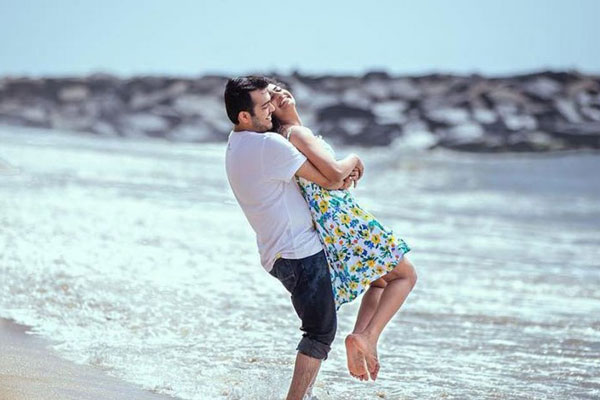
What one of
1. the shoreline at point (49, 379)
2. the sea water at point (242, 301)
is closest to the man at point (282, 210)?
the sea water at point (242, 301)

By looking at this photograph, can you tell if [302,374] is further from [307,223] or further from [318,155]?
[318,155]

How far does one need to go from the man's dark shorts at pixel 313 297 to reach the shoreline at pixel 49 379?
1.68 feet

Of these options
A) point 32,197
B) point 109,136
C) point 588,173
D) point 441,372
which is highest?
point 441,372

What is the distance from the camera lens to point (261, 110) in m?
3.36

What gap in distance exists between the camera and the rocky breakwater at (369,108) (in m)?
27.6

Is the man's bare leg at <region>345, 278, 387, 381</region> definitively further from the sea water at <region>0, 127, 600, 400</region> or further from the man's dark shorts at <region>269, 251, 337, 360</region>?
the sea water at <region>0, 127, 600, 400</region>

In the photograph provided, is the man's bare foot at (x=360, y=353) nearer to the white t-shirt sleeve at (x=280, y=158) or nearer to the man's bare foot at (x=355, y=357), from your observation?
the man's bare foot at (x=355, y=357)

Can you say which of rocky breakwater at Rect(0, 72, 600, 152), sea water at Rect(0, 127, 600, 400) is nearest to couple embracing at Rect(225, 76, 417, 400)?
sea water at Rect(0, 127, 600, 400)

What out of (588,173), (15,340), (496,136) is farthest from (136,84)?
(15,340)

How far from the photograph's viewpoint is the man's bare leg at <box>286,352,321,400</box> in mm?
3402

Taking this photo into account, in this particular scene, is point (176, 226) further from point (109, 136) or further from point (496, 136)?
point (109, 136)

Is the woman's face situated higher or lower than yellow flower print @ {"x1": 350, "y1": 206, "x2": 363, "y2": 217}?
higher

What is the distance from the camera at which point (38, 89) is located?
37562mm

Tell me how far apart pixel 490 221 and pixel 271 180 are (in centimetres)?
838
